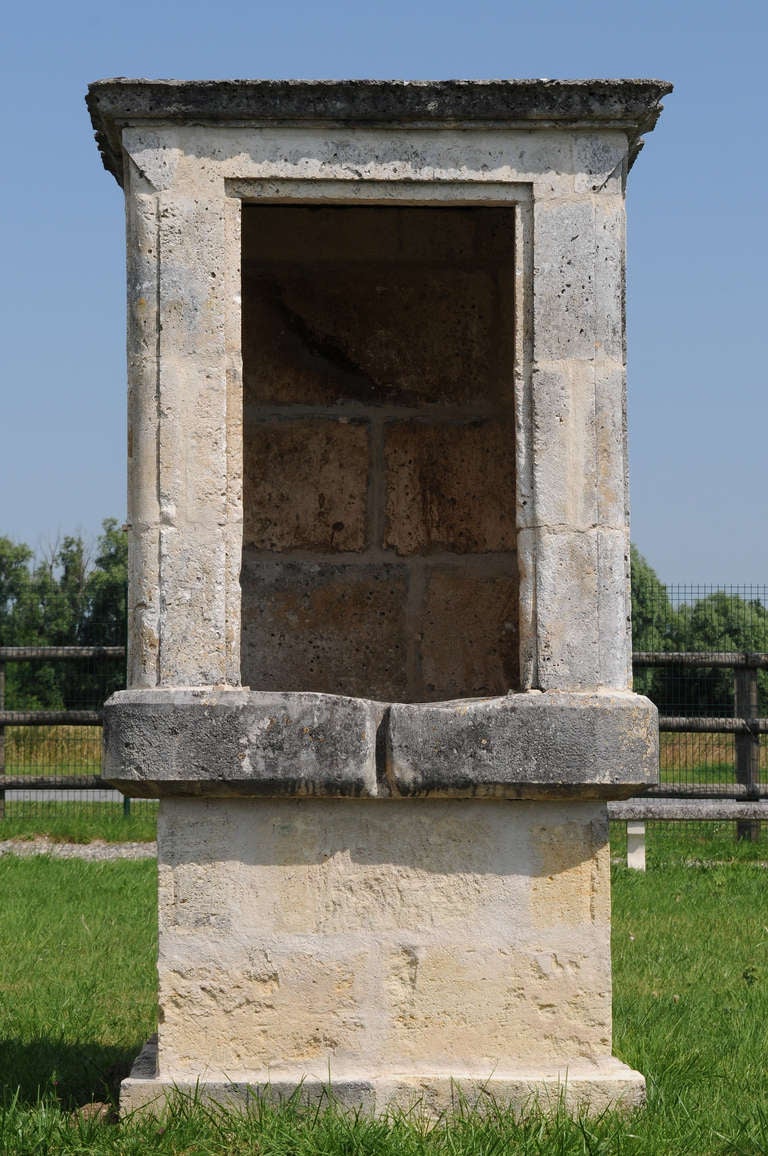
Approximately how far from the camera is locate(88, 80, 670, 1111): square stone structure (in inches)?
148

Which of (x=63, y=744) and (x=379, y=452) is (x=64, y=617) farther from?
(x=379, y=452)

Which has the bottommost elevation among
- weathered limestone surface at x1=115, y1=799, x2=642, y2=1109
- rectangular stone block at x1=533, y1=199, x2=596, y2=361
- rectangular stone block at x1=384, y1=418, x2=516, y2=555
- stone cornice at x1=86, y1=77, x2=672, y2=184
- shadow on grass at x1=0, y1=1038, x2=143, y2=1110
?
shadow on grass at x1=0, y1=1038, x2=143, y2=1110

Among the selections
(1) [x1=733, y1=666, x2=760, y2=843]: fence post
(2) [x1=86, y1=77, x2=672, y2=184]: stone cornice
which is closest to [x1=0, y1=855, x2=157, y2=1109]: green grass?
(2) [x1=86, y1=77, x2=672, y2=184]: stone cornice

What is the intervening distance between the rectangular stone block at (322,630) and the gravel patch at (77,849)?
500cm

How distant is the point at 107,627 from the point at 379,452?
20.5 m

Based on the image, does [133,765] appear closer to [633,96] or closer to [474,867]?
[474,867]

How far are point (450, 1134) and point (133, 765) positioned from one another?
119 cm

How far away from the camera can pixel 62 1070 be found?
4.71 meters

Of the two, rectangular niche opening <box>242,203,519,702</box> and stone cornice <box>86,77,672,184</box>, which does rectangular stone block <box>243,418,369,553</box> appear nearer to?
rectangular niche opening <box>242,203,519,702</box>

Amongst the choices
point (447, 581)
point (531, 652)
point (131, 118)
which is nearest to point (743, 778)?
point (447, 581)

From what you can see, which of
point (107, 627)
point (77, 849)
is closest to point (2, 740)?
point (77, 849)

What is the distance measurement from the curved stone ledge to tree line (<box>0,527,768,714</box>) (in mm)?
8191

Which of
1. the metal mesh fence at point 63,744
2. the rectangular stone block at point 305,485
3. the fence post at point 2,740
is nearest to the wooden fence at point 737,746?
the metal mesh fence at point 63,744

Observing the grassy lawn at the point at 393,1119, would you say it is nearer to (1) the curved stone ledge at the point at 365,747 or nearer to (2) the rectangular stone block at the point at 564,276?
(1) the curved stone ledge at the point at 365,747
